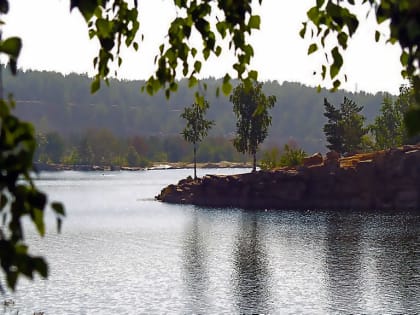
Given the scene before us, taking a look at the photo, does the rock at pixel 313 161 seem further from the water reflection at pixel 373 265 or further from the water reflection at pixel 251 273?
the water reflection at pixel 251 273

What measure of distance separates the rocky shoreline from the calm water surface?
8.02 metres

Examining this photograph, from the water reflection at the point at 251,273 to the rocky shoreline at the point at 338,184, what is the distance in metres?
21.7

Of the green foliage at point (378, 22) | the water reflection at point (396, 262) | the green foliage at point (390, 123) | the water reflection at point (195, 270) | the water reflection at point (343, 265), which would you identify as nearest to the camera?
the green foliage at point (378, 22)

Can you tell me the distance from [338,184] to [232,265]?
42098mm

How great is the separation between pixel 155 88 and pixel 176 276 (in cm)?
3334

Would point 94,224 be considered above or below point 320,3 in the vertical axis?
below

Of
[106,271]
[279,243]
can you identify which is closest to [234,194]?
[279,243]

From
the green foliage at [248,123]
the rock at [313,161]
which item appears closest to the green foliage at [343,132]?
the green foliage at [248,123]

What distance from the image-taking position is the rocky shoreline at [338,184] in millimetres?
79188

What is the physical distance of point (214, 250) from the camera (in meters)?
49.4

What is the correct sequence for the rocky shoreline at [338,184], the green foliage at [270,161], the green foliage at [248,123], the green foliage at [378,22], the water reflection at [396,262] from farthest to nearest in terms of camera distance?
1. the green foliage at [248,123]
2. the green foliage at [270,161]
3. the rocky shoreline at [338,184]
4. the water reflection at [396,262]
5. the green foliage at [378,22]

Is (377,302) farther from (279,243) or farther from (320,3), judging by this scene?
(320,3)

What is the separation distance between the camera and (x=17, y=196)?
104 inches

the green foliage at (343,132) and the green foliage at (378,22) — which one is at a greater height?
the green foliage at (343,132)
